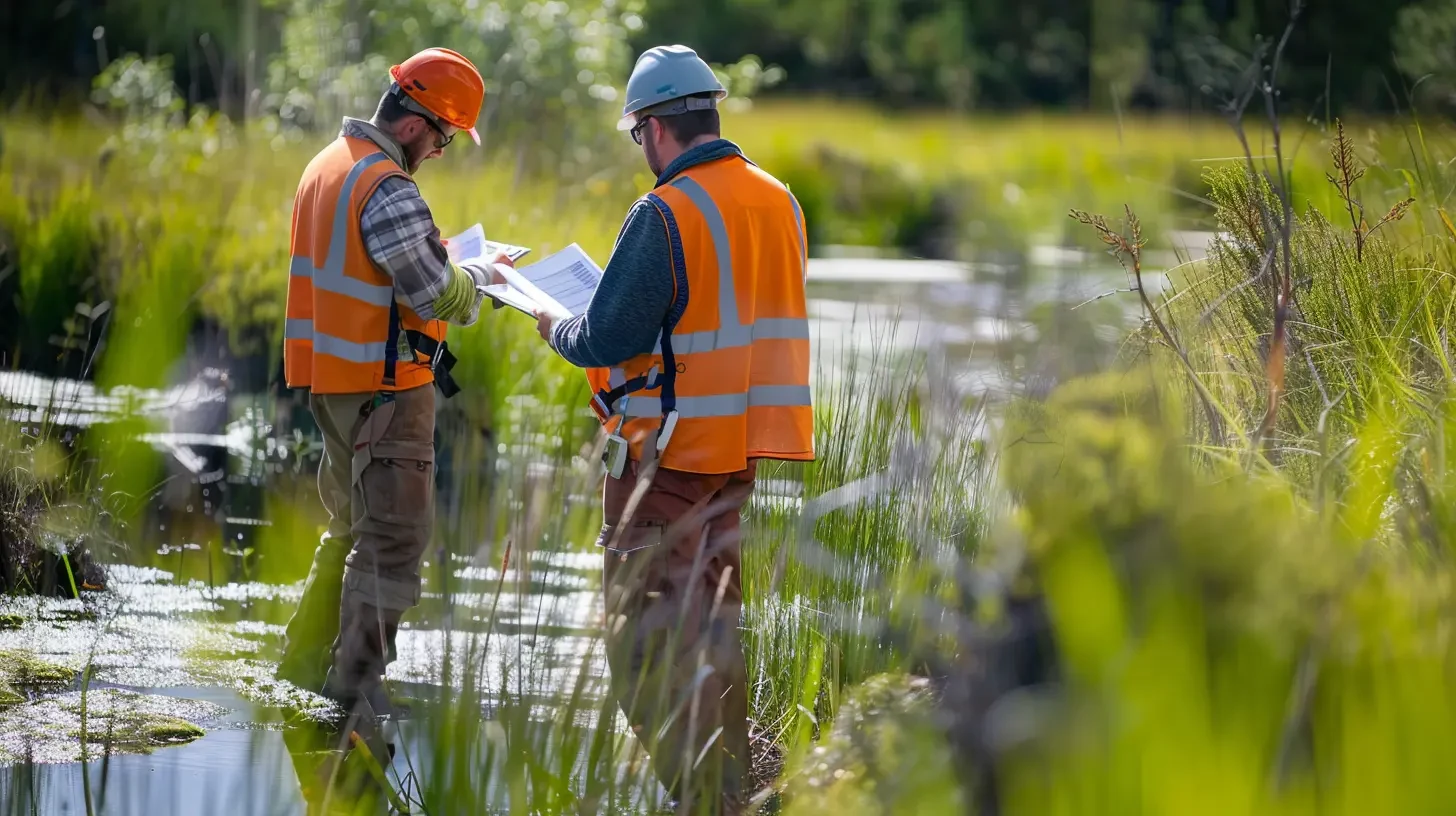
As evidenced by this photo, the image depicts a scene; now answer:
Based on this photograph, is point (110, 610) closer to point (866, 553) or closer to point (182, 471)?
point (182, 471)

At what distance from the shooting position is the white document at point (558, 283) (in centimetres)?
430

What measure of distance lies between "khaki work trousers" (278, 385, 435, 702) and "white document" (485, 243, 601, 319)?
24.6 inches

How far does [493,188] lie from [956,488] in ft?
26.8

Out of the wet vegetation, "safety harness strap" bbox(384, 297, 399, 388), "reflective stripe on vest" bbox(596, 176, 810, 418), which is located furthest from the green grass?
"safety harness strap" bbox(384, 297, 399, 388)

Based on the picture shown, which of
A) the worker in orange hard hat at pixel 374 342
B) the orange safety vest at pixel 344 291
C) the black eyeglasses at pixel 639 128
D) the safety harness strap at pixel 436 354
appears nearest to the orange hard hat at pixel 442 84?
the worker in orange hard hat at pixel 374 342

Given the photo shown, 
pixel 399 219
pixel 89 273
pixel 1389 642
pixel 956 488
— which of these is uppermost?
pixel 89 273

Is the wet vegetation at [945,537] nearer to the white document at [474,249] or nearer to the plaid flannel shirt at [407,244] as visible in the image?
the plaid flannel shirt at [407,244]

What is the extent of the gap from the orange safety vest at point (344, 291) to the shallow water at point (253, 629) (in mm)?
658

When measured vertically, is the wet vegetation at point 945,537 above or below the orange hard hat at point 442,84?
below

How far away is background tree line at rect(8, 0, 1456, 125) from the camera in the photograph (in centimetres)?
683

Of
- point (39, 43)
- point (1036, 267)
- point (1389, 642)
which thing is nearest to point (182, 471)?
point (1036, 267)

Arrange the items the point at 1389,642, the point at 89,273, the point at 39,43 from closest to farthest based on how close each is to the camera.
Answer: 1. the point at 1389,642
2. the point at 89,273
3. the point at 39,43

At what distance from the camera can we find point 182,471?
295 inches

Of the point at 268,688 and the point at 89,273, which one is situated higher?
the point at 89,273
